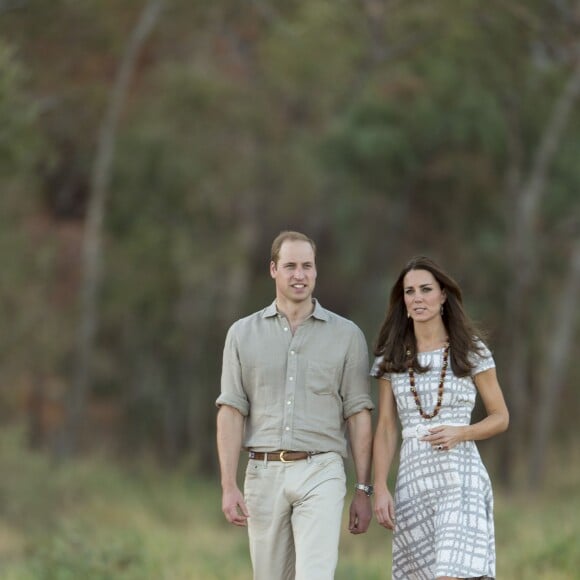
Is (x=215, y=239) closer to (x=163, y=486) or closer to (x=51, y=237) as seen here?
(x=51, y=237)

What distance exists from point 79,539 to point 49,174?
1894 cm

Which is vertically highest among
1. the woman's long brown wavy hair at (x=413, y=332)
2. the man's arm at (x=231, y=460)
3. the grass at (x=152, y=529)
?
the woman's long brown wavy hair at (x=413, y=332)

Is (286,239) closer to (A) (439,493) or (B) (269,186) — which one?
(A) (439,493)

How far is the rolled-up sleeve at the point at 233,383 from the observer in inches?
260

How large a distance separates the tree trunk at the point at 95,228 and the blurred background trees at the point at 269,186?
366mm

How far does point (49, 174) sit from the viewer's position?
99.5 ft

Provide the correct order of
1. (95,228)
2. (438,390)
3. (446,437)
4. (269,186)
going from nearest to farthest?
(446,437), (438,390), (95,228), (269,186)

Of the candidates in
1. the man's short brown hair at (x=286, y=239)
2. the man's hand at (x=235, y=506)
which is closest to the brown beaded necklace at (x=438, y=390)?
the man's short brown hair at (x=286, y=239)

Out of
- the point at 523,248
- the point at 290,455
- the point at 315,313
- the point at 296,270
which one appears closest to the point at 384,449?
the point at 290,455

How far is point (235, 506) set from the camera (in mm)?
6375

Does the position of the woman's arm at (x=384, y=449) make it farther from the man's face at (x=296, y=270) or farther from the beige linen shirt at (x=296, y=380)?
the man's face at (x=296, y=270)

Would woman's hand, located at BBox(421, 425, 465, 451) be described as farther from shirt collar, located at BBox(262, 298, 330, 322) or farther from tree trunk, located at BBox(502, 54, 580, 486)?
tree trunk, located at BBox(502, 54, 580, 486)

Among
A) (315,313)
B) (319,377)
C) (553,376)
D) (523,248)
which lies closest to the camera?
(319,377)

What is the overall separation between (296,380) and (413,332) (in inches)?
23.7
